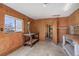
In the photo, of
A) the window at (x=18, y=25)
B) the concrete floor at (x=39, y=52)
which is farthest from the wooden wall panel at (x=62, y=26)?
the window at (x=18, y=25)

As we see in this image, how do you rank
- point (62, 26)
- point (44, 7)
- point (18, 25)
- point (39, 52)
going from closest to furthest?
point (44, 7) → point (39, 52) → point (18, 25) → point (62, 26)

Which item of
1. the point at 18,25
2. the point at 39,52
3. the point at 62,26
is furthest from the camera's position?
the point at 62,26

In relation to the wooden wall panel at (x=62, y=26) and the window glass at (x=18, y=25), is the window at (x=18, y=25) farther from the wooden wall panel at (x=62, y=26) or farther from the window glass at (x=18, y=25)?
the wooden wall panel at (x=62, y=26)

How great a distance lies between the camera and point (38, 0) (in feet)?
6.17

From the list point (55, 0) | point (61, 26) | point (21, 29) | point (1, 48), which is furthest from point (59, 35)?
point (55, 0)

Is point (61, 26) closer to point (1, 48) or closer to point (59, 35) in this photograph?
point (59, 35)

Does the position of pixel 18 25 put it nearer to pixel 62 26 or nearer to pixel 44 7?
pixel 44 7

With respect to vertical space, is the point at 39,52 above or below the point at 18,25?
below

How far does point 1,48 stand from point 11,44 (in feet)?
2.76

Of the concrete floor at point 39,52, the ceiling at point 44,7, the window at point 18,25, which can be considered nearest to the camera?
the ceiling at point 44,7

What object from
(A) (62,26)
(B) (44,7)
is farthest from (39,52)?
(A) (62,26)

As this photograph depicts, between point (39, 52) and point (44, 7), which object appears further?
point (39, 52)

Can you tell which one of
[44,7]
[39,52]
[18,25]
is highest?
[44,7]

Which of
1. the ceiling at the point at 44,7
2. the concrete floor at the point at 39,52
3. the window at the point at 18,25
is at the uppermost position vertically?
the ceiling at the point at 44,7
